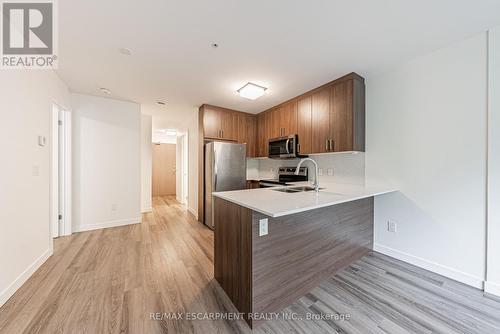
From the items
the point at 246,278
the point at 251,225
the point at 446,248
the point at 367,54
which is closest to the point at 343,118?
the point at 367,54

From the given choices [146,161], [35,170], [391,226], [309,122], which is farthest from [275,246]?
[146,161]

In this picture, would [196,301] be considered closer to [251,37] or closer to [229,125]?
[251,37]

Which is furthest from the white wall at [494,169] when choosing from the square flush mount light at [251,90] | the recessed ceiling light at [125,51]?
the recessed ceiling light at [125,51]

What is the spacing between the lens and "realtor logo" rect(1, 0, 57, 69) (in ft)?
5.07

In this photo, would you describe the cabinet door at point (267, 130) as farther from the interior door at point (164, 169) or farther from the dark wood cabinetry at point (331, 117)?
the interior door at point (164, 169)

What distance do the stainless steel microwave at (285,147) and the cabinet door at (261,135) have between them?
14.3 inches

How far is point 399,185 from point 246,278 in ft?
7.29

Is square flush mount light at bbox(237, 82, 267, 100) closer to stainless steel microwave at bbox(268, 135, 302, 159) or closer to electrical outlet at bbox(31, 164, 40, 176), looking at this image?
stainless steel microwave at bbox(268, 135, 302, 159)

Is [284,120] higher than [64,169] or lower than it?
higher

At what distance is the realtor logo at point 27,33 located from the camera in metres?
1.54

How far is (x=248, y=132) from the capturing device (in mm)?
4352

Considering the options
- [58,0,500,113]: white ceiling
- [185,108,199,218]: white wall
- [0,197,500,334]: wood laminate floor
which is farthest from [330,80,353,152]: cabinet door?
[185,108,199,218]: white wall

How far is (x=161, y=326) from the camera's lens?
1388mm

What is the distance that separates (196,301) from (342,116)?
2.75 meters
